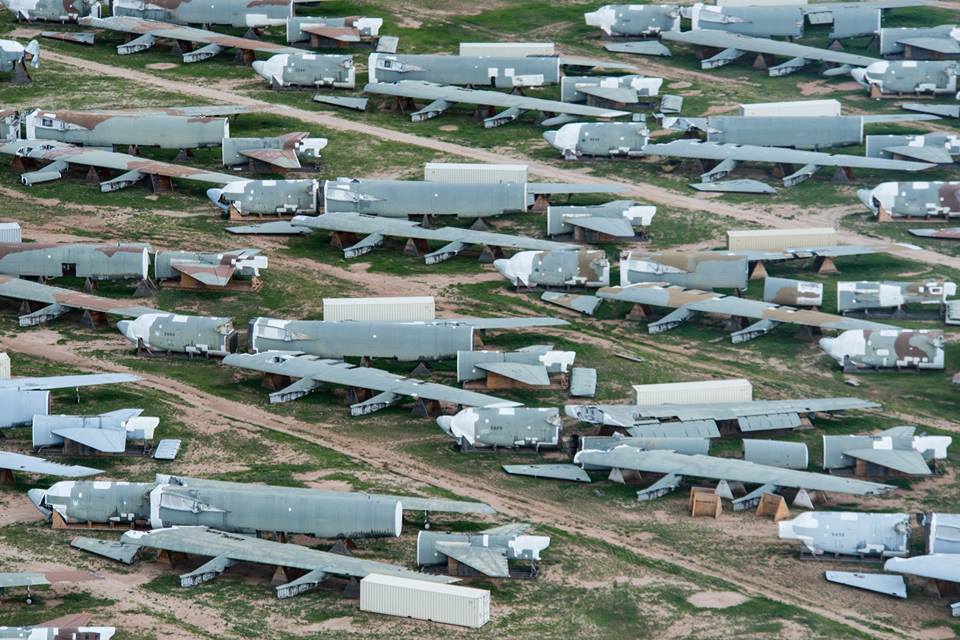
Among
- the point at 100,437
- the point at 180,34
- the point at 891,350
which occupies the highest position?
the point at 180,34

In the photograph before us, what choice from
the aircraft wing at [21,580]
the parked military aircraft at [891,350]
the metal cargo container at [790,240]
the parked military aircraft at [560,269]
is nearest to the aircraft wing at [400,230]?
the parked military aircraft at [560,269]

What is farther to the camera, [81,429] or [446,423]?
[446,423]

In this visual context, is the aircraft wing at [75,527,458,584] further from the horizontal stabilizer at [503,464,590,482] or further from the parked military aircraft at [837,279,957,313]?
the parked military aircraft at [837,279,957,313]

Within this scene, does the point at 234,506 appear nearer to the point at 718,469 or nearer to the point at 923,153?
the point at 718,469

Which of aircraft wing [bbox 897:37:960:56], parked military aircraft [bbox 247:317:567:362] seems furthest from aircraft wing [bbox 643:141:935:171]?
parked military aircraft [bbox 247:317:567:362]

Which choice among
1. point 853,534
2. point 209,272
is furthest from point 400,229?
point 853,534

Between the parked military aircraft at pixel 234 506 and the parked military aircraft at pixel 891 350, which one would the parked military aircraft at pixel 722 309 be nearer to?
the parked military aircraft at pixel 891 350

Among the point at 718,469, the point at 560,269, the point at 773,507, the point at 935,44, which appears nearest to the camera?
the point at 773,507
